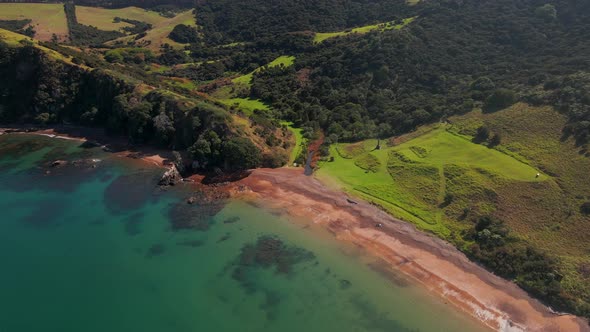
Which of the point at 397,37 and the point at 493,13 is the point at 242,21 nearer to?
the point at 397,37

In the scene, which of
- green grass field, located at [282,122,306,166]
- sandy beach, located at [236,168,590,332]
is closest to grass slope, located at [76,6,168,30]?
green grass field, located at [282,122,306,166]

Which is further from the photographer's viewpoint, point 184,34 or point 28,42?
point 184,34

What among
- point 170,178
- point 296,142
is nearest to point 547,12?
point 296,142

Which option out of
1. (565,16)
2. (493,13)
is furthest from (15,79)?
(565,16)

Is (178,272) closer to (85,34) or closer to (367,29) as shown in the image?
(367,29)

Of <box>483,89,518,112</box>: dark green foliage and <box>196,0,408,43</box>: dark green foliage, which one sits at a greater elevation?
<box>196,0,408,43</box>: dark green foliage

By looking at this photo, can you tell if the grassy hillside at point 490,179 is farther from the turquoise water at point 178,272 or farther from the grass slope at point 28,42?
the grass slope at point 28,42

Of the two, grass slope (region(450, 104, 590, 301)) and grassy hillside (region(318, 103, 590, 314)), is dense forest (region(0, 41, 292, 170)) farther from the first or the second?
grass slope (region(450, 104, 590, 301))
